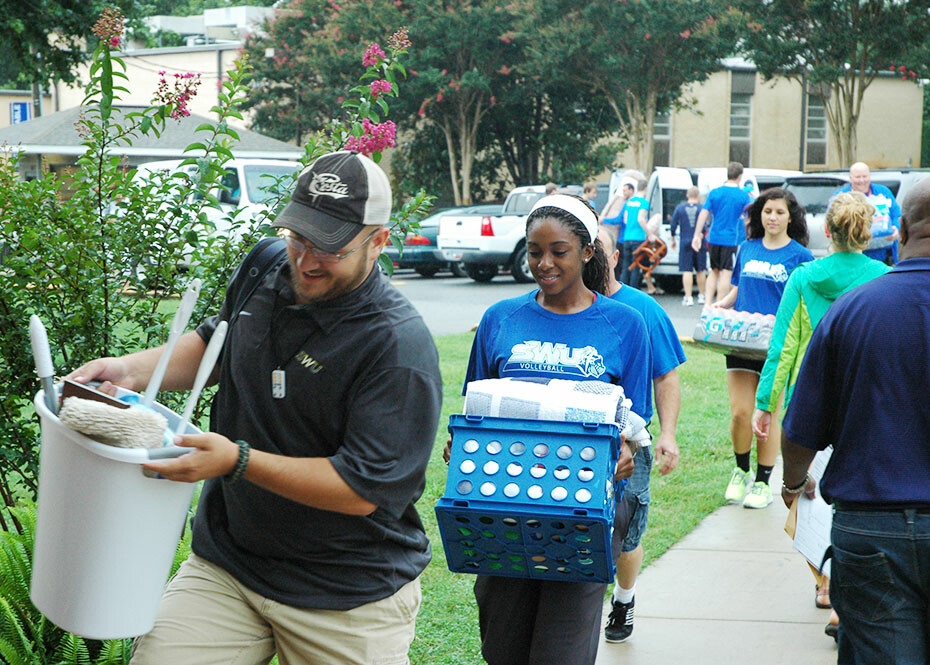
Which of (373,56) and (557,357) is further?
(373,56)

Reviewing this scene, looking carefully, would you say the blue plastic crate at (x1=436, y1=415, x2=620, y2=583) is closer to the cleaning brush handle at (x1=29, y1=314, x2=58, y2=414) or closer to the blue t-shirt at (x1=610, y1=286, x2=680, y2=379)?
the blue t-shirt at (x1=610, y1=286, x2=680, y2=379)

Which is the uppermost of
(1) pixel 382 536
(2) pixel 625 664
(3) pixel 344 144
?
(3) pixel 344 144

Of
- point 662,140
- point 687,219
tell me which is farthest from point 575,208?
point 662,140

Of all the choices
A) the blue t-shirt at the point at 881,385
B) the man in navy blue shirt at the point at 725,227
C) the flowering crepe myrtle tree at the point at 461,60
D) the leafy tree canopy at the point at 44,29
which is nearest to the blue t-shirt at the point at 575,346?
the blue t-shirt at the point at 881,385

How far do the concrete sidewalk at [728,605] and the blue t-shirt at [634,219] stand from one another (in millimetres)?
11793

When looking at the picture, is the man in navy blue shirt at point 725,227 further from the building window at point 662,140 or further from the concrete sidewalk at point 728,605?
the building window at point 662,140

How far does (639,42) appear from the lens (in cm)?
2855

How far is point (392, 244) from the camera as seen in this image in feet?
15.0

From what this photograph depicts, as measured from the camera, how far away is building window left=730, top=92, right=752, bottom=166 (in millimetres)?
38656

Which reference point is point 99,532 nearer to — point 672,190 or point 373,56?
point 373,56

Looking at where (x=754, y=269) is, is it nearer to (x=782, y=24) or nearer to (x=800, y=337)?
(x=800, y=337)

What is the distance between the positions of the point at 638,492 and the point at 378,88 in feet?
6.11

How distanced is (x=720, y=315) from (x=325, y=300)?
4557mm

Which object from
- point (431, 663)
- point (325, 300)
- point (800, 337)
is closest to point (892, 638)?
point (325, 300)
